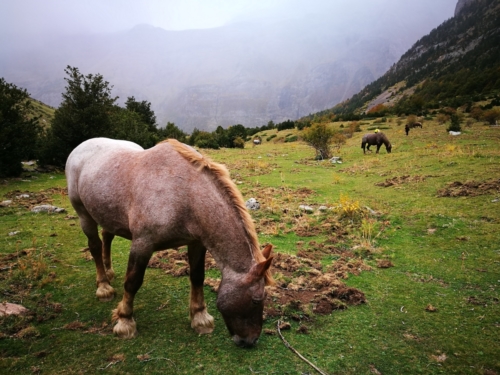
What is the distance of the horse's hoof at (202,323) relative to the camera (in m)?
3.59

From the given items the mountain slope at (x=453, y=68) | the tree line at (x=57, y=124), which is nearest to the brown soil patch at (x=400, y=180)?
the tree line at (x=57, y=124)

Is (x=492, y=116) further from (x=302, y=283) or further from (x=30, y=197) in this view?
(x=30, y=197)

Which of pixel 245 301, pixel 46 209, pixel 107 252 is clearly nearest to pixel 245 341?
pixel 245 301

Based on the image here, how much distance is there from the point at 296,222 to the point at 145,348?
17.2 feet

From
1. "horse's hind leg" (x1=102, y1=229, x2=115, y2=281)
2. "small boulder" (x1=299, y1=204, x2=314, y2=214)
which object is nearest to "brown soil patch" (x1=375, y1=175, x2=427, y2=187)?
"small boulder" (x1=299, y1=204, x2=314, y2=214)

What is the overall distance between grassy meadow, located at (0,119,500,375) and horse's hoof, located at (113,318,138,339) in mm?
100

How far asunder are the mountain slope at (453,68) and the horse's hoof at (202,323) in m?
44.9

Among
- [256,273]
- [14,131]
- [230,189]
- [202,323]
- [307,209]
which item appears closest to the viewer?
[256,273]

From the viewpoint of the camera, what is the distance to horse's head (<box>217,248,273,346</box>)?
9.06 ft

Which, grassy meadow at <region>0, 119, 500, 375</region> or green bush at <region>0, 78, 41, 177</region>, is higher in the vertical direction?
green bush at <region>0, 78, 41, 177</region>

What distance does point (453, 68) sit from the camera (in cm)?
8194

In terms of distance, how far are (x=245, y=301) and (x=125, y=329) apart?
5.96ft

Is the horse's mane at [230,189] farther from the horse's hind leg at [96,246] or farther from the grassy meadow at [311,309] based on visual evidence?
the horse's hind leg at [96,246]

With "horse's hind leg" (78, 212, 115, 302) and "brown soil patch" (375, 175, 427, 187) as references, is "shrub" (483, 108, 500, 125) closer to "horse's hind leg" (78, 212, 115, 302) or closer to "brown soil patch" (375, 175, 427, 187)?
"brown soil patch" (375, 175, 427, 187)
